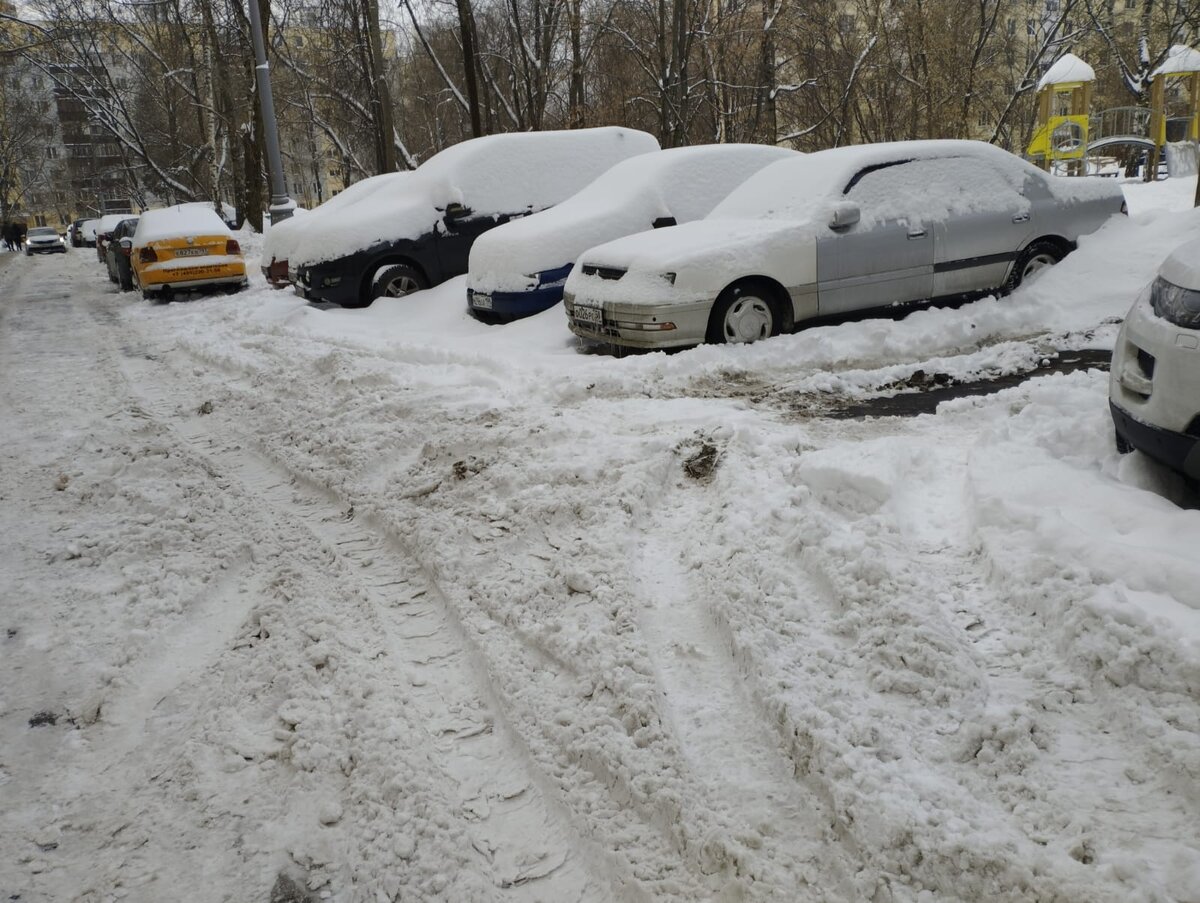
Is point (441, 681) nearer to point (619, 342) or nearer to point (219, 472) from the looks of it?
point (219, 472)

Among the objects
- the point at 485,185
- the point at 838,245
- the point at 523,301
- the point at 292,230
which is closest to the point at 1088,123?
the point at 485,185

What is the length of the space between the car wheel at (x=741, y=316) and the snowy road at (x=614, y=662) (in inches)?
63.6

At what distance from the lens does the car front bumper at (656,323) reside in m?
7.05

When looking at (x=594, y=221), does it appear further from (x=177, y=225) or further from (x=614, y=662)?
(x=177, y=225)

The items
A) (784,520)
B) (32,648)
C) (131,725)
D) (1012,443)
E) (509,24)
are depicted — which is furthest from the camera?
(509,24)

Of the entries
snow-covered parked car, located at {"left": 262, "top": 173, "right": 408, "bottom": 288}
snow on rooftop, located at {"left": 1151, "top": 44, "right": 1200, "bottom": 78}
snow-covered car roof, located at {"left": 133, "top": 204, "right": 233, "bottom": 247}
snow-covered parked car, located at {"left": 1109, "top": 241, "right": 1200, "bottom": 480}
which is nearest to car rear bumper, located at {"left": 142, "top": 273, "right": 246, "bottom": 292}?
snow-covered car roof, located at {"left": 133, "top": 204, "right": 233, "bottom": 247}

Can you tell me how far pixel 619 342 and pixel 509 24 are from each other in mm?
22680

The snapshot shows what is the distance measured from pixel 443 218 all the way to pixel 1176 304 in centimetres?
907

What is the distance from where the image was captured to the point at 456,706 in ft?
9.58

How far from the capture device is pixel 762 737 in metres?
2.61

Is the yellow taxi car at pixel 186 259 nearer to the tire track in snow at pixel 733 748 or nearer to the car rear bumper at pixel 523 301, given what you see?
the car rear bumper at pixel 523 301

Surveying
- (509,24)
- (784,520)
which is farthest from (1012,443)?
(509,24)

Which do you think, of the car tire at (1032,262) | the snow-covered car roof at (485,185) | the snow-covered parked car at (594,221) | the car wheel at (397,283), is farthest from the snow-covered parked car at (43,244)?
the car tire at (1032,262)

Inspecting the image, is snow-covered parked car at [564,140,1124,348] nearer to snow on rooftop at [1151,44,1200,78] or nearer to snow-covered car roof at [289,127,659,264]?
snow-covered car roof at [289,127,659,264]
